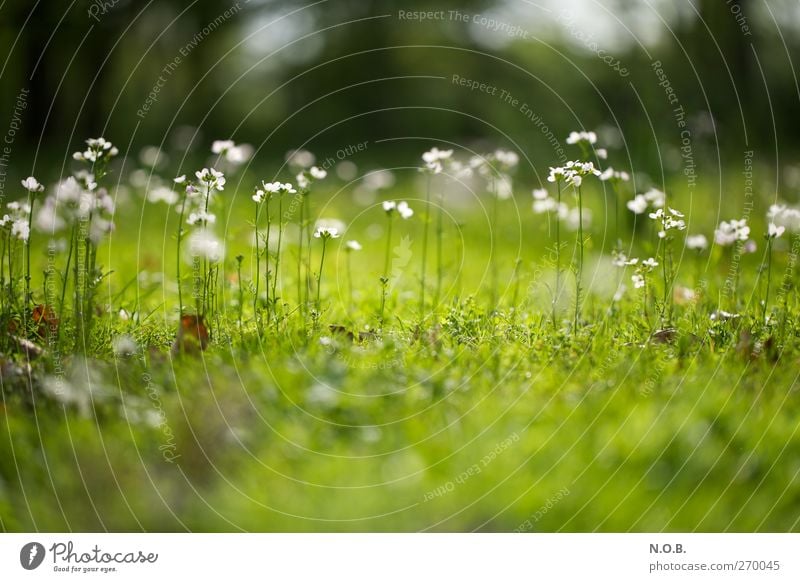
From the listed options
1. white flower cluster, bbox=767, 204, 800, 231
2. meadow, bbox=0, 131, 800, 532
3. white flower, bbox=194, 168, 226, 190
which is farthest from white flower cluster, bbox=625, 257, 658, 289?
white flower, bbox=194, 168, 226, 190

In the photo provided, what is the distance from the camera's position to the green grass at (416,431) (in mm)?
2043

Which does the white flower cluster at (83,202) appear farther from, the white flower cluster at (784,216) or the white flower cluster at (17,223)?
the white flower cluster at (784,216)

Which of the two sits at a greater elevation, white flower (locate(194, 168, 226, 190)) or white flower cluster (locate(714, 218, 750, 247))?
white flower (locate(194, 168, 226, 190))

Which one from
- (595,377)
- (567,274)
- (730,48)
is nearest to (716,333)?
(595,377)

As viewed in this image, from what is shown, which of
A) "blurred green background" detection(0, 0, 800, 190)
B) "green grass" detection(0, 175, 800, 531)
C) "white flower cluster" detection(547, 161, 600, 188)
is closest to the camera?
"green grass" detection(0, 175, 800, 531)

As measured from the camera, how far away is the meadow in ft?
6.72

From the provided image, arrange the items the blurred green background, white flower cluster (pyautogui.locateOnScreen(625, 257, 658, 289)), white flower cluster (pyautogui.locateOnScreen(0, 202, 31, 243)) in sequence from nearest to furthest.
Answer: white flower cluster (pyautogui.locateOnScreen(0, 202, 31, 243)) < white flower cluster (pyautogui.locateOnScreen(625, 257, 658, 289)) < the blurred green background

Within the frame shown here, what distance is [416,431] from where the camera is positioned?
2.17 m

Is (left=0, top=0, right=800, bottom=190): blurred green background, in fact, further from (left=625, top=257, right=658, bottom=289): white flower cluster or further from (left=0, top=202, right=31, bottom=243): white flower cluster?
(left=0, top=202, right=31, bottom=243): white flower cluster

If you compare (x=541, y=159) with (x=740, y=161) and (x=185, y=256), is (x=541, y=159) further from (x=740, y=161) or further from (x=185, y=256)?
(x=185, y=256)

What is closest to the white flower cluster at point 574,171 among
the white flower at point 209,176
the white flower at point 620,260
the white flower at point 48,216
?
the white flower at point 620,260

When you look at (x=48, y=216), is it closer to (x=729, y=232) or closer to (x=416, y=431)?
(x=416, y=431)
